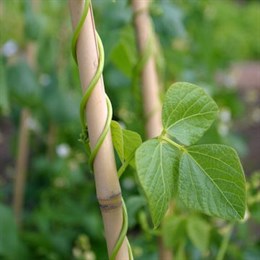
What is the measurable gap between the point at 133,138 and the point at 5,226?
0.77m

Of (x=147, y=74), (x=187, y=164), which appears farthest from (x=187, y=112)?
(x=147, y=74)

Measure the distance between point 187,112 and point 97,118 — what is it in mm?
98

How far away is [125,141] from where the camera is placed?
696mm

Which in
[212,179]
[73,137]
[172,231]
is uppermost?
[212,179]

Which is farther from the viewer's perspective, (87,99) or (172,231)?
(172,231)

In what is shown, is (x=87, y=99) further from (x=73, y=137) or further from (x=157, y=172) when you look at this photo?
(x=73, y=137)

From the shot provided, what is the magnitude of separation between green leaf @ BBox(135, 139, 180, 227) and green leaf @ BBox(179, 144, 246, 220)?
13mm

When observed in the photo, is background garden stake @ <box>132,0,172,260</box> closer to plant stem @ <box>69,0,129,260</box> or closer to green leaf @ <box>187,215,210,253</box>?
green leaf @ <box>187,215,210,253</box>

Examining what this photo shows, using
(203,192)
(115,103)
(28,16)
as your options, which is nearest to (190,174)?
(203,192)

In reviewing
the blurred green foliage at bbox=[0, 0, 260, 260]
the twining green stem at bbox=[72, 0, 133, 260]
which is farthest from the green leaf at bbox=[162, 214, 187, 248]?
the twining green stem at bbox=[72, 0, 133, 260]

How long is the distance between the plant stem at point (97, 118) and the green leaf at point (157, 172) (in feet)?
0.19

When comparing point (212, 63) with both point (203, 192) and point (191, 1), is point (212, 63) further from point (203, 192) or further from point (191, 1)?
point (203, 192)

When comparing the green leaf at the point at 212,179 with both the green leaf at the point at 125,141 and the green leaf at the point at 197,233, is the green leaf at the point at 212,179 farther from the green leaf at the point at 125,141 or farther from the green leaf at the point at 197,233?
the green leaf at the point at 197,233

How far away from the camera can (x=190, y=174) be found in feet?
2.15
